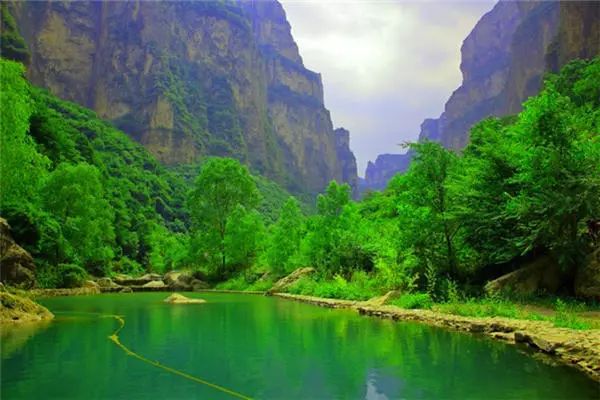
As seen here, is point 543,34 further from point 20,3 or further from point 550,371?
point 550,371

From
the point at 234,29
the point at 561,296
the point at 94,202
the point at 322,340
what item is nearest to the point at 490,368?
the point at 322,340

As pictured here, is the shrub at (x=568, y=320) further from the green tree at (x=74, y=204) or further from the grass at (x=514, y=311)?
the green tree at (x=74, y=204)

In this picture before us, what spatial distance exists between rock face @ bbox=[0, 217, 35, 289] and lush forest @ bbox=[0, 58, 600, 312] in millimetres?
2287

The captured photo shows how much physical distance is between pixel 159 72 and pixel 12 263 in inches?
4891

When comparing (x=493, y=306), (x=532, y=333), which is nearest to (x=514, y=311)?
(x=493, y=306)

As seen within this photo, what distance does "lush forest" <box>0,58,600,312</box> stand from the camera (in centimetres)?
1733

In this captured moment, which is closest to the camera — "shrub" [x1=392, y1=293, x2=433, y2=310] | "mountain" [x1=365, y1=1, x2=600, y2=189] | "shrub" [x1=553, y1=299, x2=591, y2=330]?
"shrub" [x1=553, y1=299, x2=591, y2=330]

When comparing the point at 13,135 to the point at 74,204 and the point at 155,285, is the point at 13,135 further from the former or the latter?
the point at 155,285

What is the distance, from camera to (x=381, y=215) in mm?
43031

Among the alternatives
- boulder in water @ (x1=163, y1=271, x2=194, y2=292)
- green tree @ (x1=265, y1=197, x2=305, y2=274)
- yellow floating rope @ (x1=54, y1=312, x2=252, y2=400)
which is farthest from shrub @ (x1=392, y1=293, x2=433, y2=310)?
boulder in water @ (x1=163, y1=271, x2=194, y2=292)

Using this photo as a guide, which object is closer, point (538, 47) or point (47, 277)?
point (47, 277)

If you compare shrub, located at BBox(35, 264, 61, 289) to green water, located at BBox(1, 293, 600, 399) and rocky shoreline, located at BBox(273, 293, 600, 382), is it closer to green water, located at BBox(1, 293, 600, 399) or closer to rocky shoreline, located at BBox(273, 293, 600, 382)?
green water, located at BBox(1, 293, 600, 399)

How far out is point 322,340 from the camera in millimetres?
13484

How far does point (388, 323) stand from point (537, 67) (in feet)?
437
